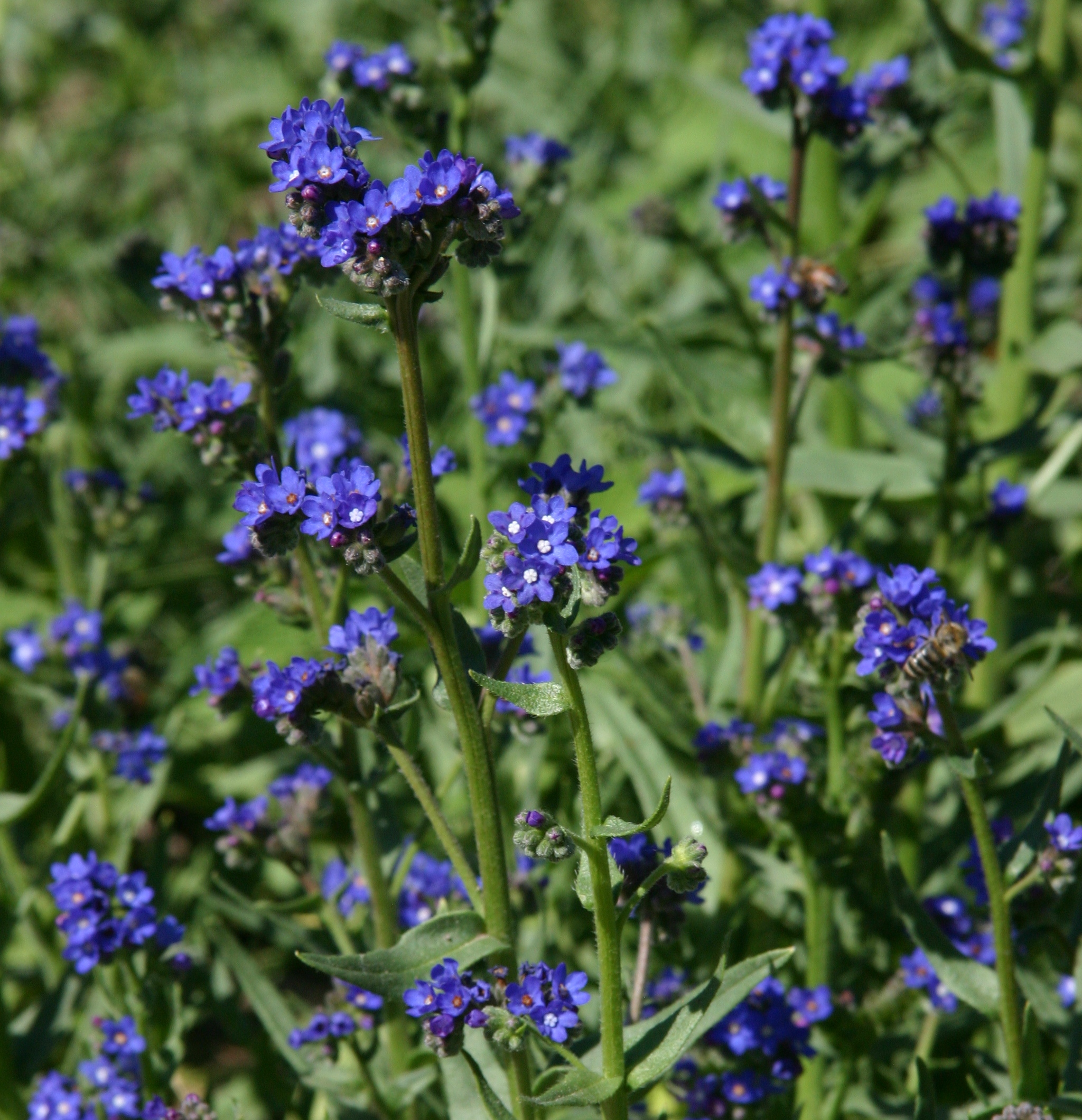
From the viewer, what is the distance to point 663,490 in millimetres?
4152

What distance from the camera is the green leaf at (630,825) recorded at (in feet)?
7.61

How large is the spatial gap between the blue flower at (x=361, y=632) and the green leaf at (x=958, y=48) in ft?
9.79

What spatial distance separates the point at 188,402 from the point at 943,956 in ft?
8.17

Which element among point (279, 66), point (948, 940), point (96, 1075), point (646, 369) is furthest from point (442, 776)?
point (279, 66)

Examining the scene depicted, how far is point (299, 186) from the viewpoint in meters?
2.40

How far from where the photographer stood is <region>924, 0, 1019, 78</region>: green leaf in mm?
4258

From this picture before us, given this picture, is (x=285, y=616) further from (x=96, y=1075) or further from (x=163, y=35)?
(x=163, y=35)

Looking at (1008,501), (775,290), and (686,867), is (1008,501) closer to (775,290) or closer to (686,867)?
(775,290)

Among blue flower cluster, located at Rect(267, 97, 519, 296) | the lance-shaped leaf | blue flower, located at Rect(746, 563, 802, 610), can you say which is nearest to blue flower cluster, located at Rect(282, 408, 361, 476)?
blue flower cluster, located at Rect(267, 97, 519, 296)

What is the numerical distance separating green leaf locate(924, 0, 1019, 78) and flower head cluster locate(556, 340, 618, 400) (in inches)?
65.6

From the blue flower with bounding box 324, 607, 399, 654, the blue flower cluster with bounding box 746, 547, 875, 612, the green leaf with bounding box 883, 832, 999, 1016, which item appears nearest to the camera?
the blue flower with bounding box 324, 607, 399, 654

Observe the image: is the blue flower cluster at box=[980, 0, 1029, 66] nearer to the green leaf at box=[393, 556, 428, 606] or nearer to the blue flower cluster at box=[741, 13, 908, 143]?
the blue flower cluster at box=[741, 13, 908, 143]

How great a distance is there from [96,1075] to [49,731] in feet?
7.12

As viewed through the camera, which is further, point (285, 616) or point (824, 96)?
point (824, 96)
